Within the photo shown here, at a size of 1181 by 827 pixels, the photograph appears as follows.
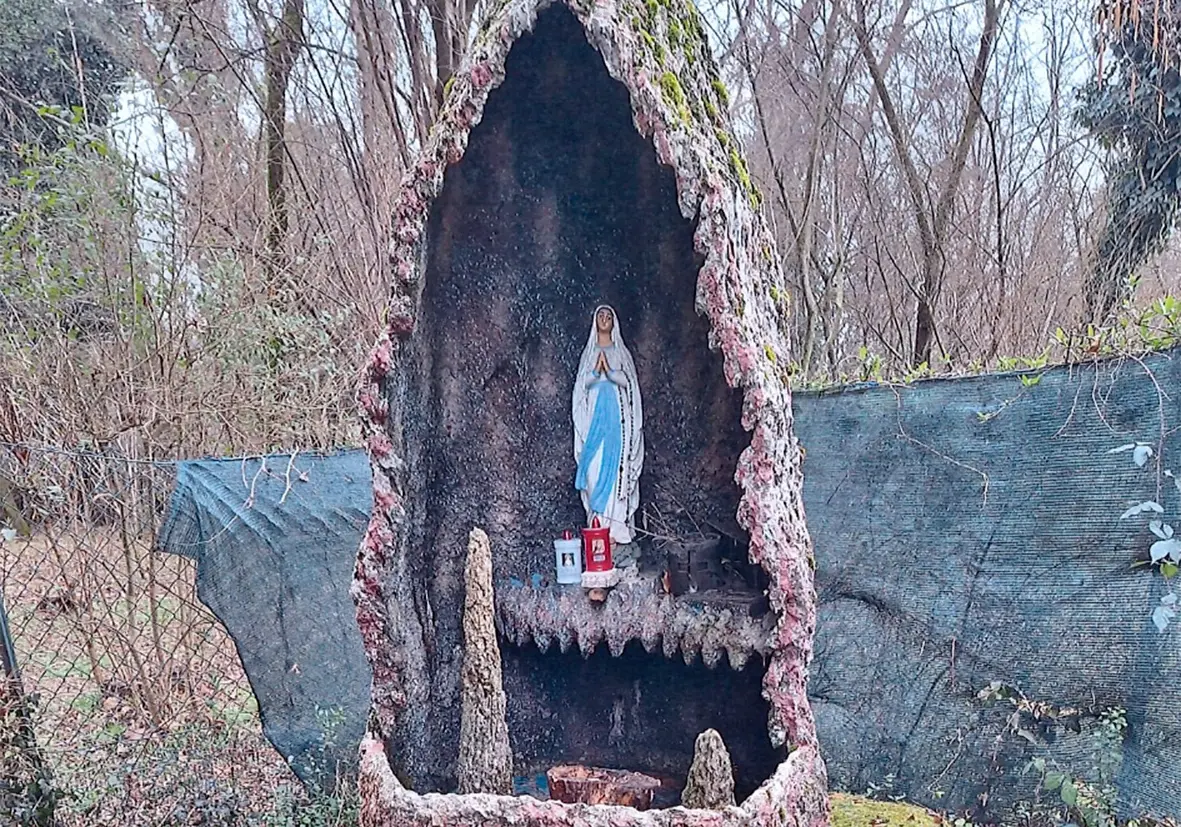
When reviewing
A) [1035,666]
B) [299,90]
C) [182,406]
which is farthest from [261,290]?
[1035,666]

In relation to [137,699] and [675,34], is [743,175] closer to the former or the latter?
[675,34]

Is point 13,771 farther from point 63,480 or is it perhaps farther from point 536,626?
point 536,626

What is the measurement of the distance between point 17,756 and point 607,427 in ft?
9.06

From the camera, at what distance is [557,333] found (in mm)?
4277

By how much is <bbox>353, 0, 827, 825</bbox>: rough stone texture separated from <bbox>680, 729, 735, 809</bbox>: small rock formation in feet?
0.70

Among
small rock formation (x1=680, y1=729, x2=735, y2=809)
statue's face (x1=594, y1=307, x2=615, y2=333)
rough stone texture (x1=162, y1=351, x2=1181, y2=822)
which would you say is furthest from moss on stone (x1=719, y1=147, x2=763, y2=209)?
small rock formation (x1=680, y1=729, x2=735, y2=809)

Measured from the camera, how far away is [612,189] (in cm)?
414

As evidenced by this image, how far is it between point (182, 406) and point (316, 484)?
1.01 meters

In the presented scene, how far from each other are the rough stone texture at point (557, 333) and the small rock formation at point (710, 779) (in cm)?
21

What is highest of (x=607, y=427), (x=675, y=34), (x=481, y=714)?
(x=675, y=34)

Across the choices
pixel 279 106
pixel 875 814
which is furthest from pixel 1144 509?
pixel 279 106

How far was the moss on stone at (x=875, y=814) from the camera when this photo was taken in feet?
12.5

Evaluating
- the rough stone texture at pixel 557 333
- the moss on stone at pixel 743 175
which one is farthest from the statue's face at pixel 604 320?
the moss on stone at pixel 743 175

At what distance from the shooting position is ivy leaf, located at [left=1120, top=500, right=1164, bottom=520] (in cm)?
346
